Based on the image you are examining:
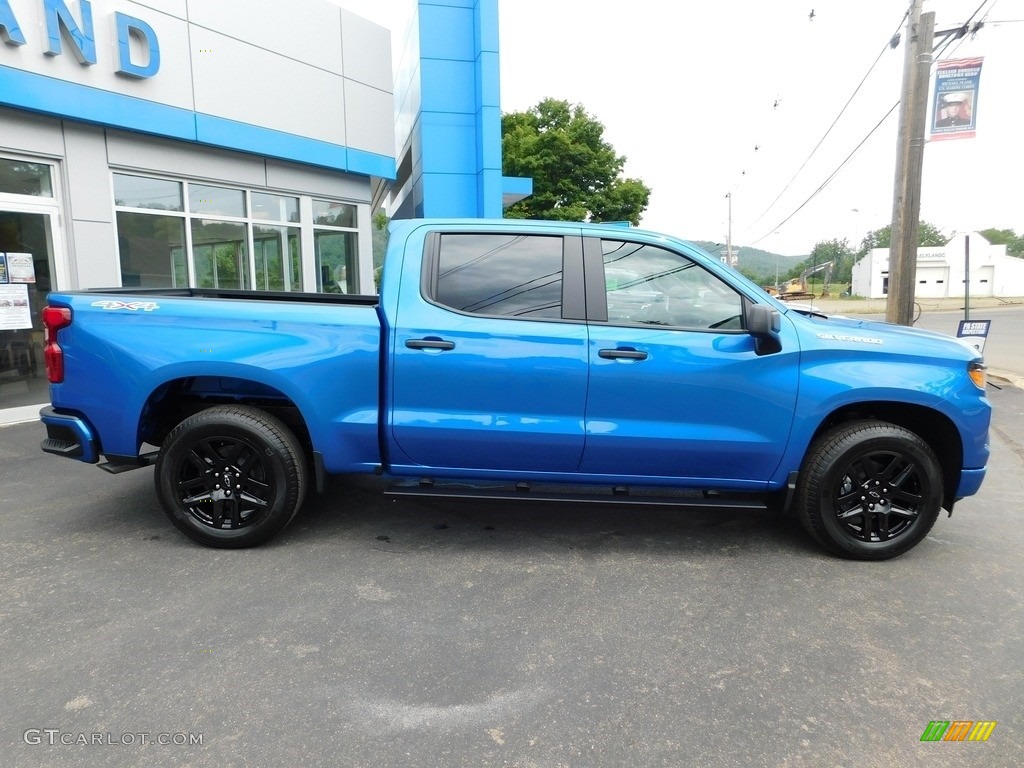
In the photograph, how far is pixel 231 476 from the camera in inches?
152

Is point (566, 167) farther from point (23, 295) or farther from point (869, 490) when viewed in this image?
point (869, 490)

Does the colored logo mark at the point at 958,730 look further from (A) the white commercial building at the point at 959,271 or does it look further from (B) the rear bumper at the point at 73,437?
(A) the white commercial building at the point at 959,271

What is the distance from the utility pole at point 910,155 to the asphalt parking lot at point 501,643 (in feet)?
20.8

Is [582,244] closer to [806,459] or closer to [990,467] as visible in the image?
[806,459]

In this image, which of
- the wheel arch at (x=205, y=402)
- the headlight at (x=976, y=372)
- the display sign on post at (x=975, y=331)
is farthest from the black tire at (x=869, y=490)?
the display sign on post at (x=975, y=331)

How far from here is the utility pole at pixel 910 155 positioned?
9570 mm

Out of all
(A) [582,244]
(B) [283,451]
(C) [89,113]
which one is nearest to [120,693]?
(B) [283,451]

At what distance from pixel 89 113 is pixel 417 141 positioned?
828cm

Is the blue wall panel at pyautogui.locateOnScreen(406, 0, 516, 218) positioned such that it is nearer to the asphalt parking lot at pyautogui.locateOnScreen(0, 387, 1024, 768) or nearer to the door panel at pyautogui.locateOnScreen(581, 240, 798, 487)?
the door panel at pyautogui.locateOnScreen(581, 240, 798, 487)

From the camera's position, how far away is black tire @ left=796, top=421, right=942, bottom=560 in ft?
12.1

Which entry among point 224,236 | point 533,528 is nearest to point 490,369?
point 533,528

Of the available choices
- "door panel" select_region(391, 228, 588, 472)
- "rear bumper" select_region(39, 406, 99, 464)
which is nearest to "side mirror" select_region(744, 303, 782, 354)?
"door panel" select_region(391, 228, 588, 472)

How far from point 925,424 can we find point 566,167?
34939mm

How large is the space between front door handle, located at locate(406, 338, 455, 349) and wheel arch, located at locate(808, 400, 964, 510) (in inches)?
83.6
